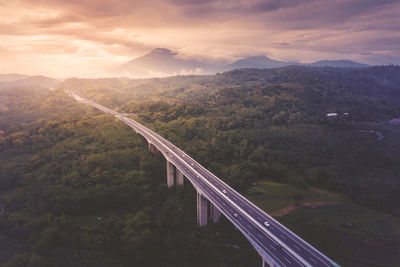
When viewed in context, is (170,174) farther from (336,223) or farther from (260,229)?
(336,223)

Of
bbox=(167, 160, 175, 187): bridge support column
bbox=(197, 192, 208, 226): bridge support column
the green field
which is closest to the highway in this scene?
bbox=(197, 192, 208, 226): bridge support column

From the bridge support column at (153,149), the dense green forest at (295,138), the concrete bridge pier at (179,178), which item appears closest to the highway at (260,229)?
the concrete bridge pier at (179,178)

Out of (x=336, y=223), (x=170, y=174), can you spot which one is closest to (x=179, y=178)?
(x=170, y=174)

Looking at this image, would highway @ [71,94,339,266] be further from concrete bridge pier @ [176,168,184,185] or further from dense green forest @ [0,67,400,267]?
concrete bridge pier @ [176,168,184,185]

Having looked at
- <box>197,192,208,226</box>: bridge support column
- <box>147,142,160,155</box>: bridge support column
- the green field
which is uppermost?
<box>147,142,160,155</box>: bridge support column

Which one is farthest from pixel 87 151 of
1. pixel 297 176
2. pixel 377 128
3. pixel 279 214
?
pixel 377 128

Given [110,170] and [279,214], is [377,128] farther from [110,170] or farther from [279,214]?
[110,170]
